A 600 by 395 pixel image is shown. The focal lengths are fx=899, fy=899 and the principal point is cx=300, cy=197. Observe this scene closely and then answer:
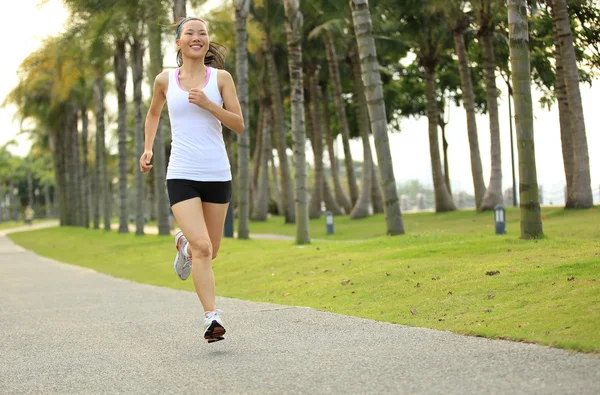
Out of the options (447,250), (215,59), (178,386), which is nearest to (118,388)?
(178,386)

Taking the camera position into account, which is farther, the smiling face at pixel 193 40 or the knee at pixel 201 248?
the smiling face at pixel 193 40

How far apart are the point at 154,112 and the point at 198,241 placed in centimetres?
114

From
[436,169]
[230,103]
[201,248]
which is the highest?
[436,169]

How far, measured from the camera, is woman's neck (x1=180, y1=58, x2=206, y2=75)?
6.22 m

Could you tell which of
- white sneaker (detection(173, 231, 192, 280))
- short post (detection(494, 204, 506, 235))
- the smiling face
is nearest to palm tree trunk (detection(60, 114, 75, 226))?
short post (detection(494, 204, 506, 235))

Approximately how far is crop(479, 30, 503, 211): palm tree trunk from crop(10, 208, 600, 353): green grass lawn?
1128 cm

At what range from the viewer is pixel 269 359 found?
5.64 meters

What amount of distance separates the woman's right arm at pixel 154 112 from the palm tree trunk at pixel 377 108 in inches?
414

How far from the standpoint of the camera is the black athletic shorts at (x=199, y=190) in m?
6.01

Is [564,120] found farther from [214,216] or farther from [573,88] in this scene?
[214,216]

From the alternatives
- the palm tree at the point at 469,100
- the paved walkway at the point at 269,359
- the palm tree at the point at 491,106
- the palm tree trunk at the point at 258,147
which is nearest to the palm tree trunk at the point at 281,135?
the palm tree trunk at the point at 258,147

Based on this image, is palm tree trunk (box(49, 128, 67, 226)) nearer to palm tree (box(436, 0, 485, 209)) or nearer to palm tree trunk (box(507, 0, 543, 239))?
palm tree (box(436, 0, 485, 209))

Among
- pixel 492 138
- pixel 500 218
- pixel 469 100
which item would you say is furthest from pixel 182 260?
pixel 469 100

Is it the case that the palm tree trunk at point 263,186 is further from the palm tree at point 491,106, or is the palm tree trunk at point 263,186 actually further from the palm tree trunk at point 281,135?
the palm tree at point 491,106
